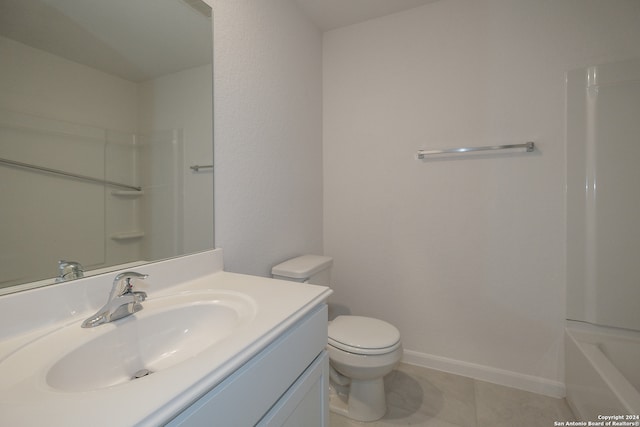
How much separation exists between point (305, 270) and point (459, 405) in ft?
3.57

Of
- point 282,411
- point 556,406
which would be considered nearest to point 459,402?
point 556,406

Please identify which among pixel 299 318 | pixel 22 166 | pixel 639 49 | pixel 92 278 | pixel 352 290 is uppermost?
pixel 639 49

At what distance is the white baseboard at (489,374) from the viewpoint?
58.0 inches

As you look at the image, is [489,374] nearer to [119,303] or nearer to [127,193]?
[119,303]

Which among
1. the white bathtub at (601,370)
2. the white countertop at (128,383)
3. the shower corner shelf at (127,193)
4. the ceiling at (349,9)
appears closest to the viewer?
the white countertop at (128,383)

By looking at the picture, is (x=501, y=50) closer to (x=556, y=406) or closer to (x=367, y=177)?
(x=367, y=177)

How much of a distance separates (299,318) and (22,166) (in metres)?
0.76

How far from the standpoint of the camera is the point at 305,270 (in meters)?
1.38

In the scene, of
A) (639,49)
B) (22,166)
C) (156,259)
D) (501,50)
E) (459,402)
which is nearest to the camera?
(22,166)

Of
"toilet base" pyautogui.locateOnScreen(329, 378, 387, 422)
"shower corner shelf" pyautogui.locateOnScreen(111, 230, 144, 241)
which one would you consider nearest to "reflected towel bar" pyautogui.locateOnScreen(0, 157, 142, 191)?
"shower corner shelf" pyautogui.locateOnScreen(111, 230, 144, 241)

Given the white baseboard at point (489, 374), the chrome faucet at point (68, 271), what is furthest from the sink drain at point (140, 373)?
the white baseboard at point (489, 374)

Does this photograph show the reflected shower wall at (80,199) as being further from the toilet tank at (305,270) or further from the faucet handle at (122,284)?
the toilet tank at (305,270)

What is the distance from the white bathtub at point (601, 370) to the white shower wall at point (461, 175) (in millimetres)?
107

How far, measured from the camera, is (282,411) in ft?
2.13
